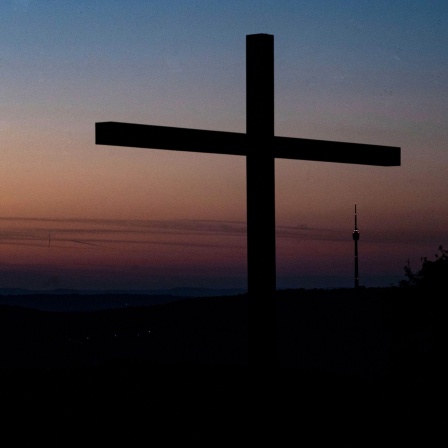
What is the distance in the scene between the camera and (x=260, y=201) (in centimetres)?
821

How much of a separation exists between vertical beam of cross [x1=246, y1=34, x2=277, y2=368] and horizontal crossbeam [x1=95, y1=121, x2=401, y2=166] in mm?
150

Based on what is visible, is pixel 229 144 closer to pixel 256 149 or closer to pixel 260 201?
pixel 256 149

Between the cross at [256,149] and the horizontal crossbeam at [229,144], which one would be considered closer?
the horizontal crossbeam at [229,144]

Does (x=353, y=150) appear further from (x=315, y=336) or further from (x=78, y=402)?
(x=315, y=336)

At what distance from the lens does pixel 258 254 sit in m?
8.18

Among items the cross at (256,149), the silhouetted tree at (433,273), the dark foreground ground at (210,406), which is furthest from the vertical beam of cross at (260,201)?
the silhouetted tree at (433,273)

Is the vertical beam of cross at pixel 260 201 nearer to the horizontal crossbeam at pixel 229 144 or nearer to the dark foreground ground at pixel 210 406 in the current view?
the horizontal crossbeam at pixel 229 144

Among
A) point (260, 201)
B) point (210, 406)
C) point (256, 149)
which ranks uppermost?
point (256, 149)

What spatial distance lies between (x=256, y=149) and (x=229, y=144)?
0.31 metres

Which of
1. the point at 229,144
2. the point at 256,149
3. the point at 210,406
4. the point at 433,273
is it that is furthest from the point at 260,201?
the point at 433,273

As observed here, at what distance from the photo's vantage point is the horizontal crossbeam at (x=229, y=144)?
797 cm

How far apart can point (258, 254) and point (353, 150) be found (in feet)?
6.53

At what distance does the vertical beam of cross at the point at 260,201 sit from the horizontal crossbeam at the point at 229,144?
5.9 inches

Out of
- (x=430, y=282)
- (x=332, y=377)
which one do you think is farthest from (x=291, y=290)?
(x=332, y=377)
